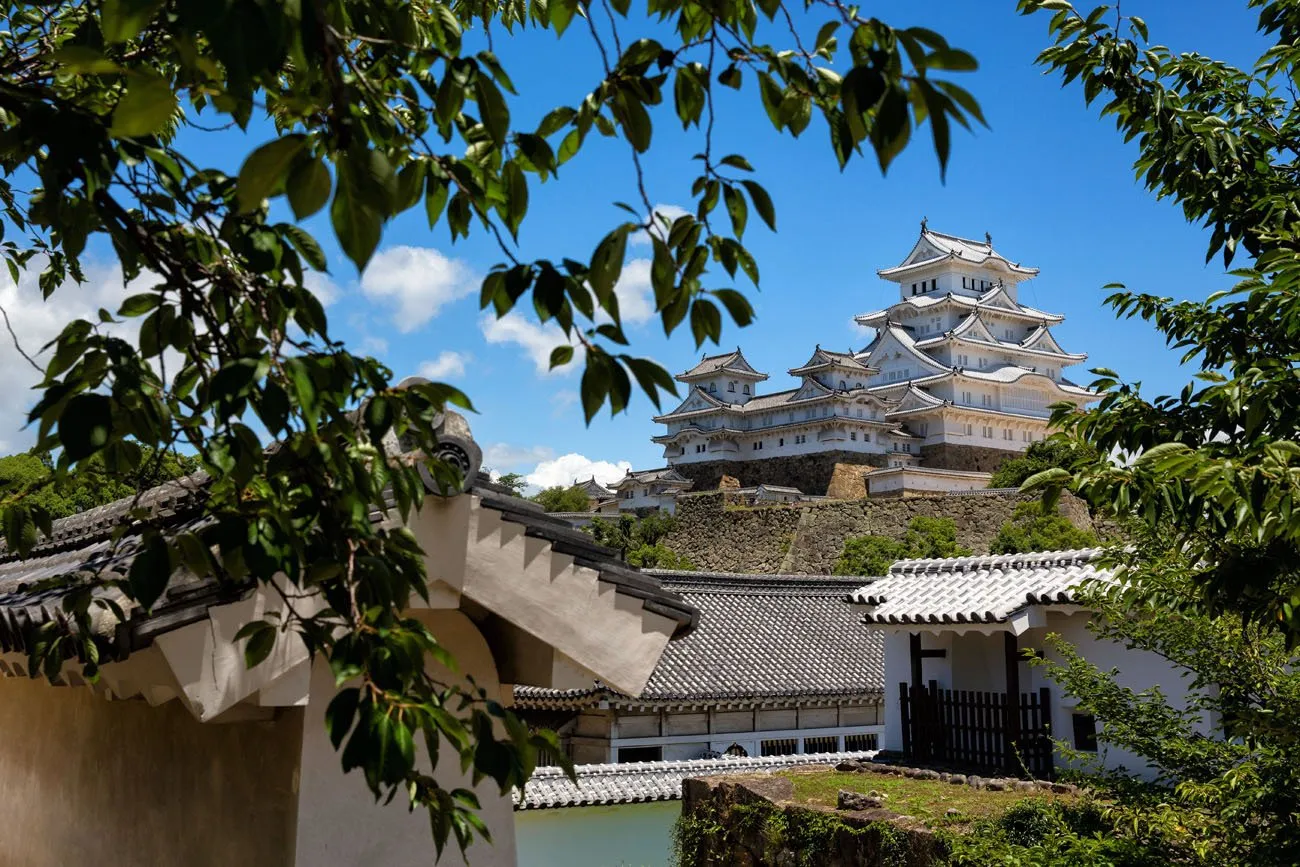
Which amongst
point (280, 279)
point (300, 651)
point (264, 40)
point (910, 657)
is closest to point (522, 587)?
point (300, 651)

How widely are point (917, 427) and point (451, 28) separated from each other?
4635 cm

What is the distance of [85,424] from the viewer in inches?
62.4

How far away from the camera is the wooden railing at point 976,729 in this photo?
12.6 m

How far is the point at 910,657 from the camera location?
1448 centimetres

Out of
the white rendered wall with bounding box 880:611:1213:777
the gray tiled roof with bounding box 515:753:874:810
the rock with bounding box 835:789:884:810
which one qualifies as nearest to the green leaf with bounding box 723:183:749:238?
the rock with bounding box 835:789:884:810

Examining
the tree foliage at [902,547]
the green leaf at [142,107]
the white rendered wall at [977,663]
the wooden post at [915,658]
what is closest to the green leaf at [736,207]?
the green leaf at [142,107]

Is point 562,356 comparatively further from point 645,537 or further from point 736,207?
point 645,537

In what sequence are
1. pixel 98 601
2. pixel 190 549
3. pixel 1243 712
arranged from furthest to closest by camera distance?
1. pixel 1243 712
2. pixel 98 601
3. pixel 190 549

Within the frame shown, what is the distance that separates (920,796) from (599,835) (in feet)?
13.0

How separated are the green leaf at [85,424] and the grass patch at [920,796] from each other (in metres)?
9.55

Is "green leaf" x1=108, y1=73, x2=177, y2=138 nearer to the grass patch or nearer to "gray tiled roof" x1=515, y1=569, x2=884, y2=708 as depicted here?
the grass patch

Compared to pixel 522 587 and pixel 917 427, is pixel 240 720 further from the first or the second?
pixel 917 427

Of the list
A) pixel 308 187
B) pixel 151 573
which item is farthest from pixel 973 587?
pixel 308 187

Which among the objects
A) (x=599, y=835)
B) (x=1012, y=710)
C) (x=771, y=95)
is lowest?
(x=599, y=835)
